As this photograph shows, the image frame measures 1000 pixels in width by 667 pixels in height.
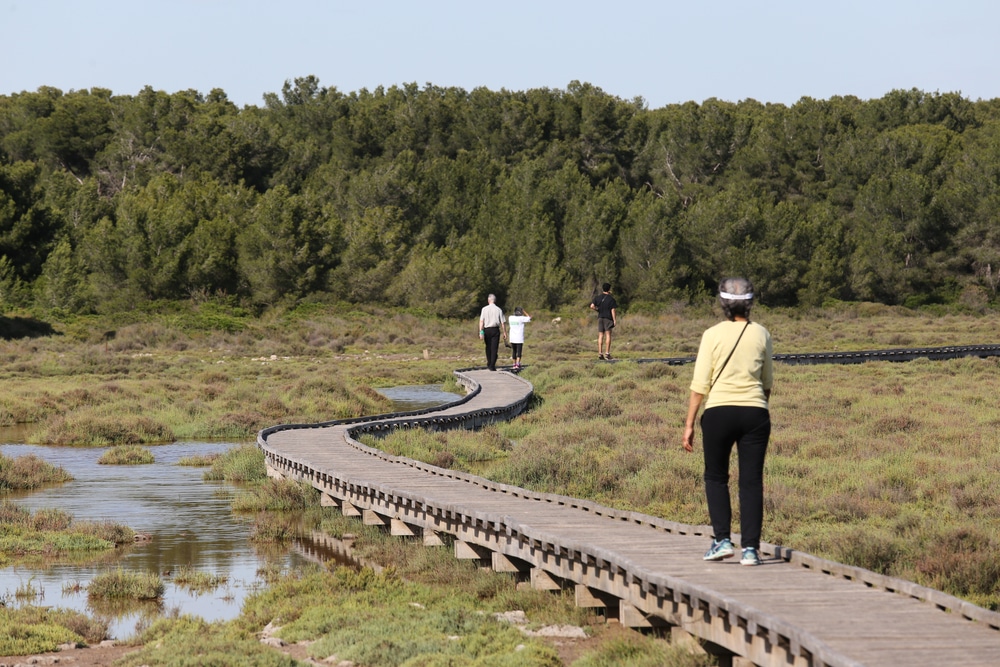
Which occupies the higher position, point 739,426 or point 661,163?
point 661,163

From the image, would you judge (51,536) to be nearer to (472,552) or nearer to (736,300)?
(472,552)

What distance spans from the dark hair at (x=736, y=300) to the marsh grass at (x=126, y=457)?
14110 millimetres

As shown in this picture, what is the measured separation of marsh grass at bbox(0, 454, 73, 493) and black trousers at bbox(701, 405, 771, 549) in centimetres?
1197

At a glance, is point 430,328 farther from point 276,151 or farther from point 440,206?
point 276,151

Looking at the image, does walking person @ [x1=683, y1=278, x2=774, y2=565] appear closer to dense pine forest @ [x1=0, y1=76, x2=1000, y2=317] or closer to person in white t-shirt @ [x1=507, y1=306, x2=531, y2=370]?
person in white t-shirt @ [x1=507, y1=306, x2=531, y2=370]

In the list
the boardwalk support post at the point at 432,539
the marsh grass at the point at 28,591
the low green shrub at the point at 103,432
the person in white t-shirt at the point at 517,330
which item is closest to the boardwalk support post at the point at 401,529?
the boardwalk support post at the point at 432,539

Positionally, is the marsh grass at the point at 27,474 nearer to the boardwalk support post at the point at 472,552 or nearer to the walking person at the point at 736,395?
the boardwalk support post at the point at 472,552

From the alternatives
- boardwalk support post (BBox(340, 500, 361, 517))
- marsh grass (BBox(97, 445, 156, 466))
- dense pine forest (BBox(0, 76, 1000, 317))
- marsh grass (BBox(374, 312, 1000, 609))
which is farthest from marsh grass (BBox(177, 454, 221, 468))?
dense pine forest (BBox(0, 76, 1000, 317))

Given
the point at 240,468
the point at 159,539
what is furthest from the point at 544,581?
the point at 240,468

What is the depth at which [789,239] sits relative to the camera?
219ft

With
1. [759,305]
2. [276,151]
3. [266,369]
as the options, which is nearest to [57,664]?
[266,369]

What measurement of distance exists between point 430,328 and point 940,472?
4120 centimetres

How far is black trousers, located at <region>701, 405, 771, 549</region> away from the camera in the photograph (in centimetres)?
895

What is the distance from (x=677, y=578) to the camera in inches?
348
